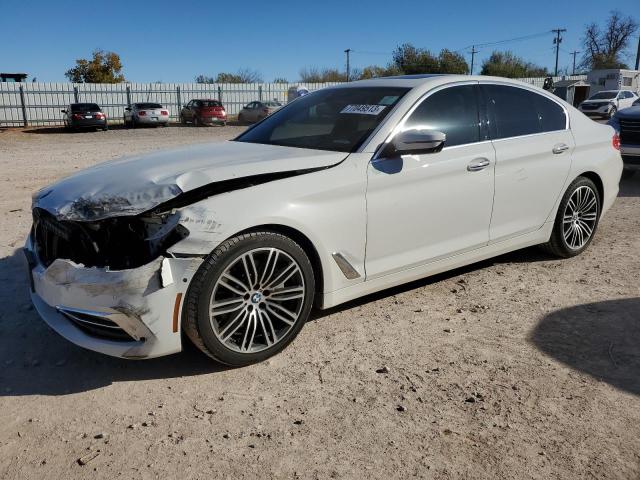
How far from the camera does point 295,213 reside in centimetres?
328

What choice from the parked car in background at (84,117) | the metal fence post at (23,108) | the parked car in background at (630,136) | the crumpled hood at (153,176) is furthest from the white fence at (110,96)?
the crumpled hood at (153,176)

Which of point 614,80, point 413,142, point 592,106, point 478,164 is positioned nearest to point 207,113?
point 592,106

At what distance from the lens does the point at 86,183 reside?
11.2 feet

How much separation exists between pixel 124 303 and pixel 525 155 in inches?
128

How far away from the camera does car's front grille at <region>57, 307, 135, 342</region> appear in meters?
2.99

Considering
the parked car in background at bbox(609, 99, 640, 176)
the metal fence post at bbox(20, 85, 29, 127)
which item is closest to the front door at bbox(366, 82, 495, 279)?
the parked car in background at bbox(609, 99, 640, 176)

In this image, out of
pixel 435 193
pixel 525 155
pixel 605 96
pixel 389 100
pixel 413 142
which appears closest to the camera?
pixel 413 142

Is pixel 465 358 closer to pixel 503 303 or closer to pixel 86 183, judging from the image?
pixel 503 303

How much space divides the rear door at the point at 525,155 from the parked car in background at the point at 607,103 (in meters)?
23.7

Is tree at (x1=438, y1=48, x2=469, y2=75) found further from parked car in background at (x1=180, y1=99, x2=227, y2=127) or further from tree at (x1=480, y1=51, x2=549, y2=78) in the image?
parked car in background at (x1=180, y1=99, x2=227, y2=127)

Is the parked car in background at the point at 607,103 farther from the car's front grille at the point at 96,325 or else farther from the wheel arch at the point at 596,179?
the car's front grille at the point at 96,325

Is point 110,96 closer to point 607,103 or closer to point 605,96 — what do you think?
point 607,103

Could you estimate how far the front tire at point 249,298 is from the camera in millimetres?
3012

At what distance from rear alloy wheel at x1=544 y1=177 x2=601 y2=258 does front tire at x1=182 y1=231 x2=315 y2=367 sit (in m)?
2.74
